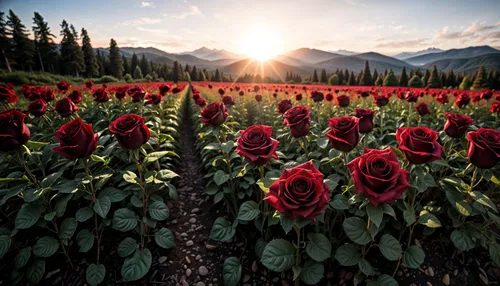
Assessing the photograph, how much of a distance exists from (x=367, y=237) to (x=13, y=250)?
3644 millimetres

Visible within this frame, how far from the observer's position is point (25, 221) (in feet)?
6.95

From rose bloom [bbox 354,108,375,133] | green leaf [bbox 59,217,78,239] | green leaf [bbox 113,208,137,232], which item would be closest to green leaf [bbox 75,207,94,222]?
green leaf [bbox 59,217,78,239]

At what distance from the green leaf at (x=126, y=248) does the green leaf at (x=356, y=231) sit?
7.20 feet

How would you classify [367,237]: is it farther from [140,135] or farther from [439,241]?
[140,135]

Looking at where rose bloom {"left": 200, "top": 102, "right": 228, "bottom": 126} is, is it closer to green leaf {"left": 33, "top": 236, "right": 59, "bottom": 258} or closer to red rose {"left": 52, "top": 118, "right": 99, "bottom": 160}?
red rose {"left": 52, "top": 118, "right": 99, "bottom": 160}

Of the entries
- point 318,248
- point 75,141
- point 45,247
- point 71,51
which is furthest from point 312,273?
point 71,51

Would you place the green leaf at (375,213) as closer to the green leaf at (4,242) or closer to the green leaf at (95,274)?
the green leaf at (95,274)

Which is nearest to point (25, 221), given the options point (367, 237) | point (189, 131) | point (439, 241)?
point (367, 237)

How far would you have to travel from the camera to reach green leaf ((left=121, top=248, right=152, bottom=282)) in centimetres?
222

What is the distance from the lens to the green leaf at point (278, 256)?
1.91m

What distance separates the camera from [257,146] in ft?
6.72

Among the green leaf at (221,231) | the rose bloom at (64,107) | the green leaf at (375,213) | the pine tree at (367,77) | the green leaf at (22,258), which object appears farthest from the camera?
the pine tree at (367,77)

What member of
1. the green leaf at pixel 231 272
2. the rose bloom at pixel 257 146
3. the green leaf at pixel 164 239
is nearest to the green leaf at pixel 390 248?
the rose bloom at pixel 257 146

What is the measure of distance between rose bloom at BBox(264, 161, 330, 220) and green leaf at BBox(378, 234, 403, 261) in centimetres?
93
